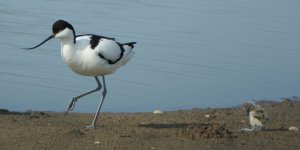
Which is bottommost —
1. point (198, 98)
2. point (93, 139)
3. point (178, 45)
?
point (93, 139)

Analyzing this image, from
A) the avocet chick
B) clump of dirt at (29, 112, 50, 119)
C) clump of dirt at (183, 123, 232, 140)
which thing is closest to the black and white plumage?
clump of dirt at (29, 112, 50, 119)

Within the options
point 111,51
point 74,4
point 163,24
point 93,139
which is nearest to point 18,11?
point 74,4

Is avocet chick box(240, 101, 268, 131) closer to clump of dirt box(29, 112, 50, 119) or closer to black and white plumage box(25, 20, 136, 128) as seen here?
black and white plumage box(25, 20, 136, 128)

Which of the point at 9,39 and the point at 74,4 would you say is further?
the point at 74,4

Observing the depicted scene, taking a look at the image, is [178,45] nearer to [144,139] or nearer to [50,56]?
[50,56]

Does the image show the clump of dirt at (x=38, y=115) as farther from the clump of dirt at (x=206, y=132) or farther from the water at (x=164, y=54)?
the clump of dirt at (x=206, y=132)

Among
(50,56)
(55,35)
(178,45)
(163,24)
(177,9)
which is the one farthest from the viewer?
(177,9)

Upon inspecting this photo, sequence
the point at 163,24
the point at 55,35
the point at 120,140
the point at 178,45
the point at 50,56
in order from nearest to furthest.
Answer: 1. the point at 120,140
2. the point at 55,35
3. the point at 50,56
4. the point at 178,45
5. the point at 163,24

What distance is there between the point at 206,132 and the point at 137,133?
798 mm

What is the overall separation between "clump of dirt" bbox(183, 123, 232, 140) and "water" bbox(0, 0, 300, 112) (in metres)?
2.70

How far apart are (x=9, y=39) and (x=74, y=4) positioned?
326 centimetres

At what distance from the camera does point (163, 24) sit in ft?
52.9

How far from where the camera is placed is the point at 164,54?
46.9 feet

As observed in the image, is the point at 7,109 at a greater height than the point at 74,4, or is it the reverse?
the point at 74,4
